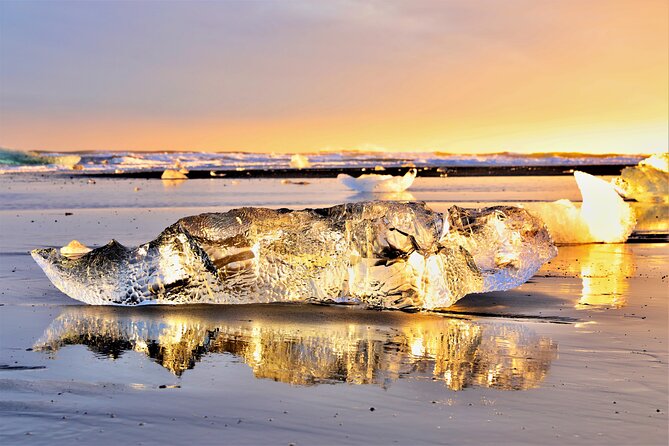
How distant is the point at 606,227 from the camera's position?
38.0ft

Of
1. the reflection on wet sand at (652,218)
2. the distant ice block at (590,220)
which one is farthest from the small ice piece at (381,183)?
the distant ice block at (590,220)

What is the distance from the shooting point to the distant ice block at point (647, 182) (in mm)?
21531

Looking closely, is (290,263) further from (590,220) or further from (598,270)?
(590,220)

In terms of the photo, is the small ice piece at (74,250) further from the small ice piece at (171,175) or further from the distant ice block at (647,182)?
the small ice piece at (171,175)

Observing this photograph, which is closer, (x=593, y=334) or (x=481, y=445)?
(x=481, y=445)

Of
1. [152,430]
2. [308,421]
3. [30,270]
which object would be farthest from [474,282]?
[30,270]

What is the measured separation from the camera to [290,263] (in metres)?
7.07

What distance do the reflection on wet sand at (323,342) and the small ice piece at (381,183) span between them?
61.3 feet

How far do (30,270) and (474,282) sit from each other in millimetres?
4352

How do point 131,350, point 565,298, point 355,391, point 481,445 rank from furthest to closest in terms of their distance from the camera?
point 565,298 → point 131,350 → point 355,391 → point 481,445

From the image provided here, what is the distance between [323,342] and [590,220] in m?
Result: 6.83

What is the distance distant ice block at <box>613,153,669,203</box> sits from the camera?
21.5 metres

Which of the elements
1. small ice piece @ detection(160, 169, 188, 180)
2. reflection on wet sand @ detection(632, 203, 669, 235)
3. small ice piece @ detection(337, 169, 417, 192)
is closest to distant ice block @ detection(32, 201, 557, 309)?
reflection on wet sand @ detection(632, 203, 669, 235)

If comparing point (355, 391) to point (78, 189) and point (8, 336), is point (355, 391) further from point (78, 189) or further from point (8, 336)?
point (78, 189)
